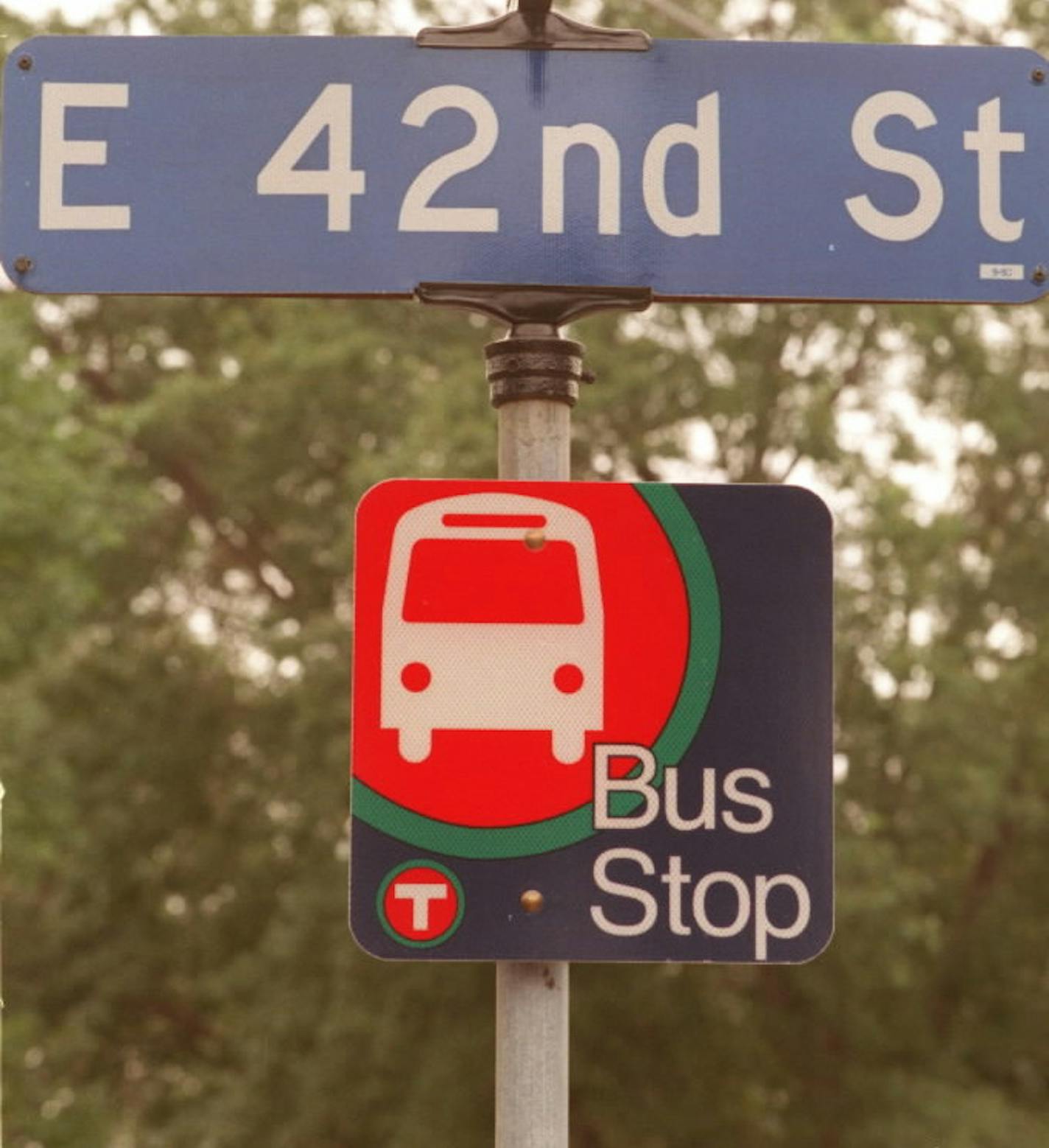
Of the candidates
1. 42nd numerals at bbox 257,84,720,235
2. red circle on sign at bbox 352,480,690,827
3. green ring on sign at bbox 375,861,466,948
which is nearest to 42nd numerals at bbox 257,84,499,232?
42nd numerals at bbox 257,84,720,235

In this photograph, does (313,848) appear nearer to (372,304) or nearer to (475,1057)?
(475,1057)

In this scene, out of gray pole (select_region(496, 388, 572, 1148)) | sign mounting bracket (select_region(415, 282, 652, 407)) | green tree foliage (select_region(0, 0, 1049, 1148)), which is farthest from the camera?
green tree foliage (select_region(0, 0, 1049, 1148))

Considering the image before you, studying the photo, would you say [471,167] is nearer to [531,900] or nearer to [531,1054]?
[531,900]

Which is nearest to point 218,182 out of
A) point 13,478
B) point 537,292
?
point 537,292

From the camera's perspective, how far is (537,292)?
1924 mm

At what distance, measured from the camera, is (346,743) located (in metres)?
12.8

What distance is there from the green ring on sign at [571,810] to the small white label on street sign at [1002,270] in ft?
1.58

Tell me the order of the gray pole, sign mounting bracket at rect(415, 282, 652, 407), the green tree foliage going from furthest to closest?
1. the green tree foliage
2. sign mounting bracket at rect(415, 282, 652, 407)
3. the gray pole

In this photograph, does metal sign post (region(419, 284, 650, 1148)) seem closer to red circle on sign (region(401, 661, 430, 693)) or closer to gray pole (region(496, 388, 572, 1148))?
gray pole (region(496, 388, 572, 1148))

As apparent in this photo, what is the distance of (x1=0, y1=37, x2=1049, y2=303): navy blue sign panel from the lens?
1921mm

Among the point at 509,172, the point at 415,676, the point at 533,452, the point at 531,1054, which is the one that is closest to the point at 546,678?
the point at 415,676

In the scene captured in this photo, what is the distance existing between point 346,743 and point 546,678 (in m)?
11.2

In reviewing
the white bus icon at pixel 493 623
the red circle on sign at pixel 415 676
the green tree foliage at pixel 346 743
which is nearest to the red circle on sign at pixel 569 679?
the white bus icon at pixel 493 623

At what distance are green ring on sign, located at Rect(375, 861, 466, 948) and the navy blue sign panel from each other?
61 centimetres
